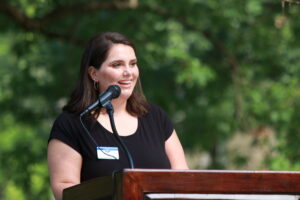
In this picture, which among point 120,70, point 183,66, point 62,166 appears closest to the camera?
point 62,166

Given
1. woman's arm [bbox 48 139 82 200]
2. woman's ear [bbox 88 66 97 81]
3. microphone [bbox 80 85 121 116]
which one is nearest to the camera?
microphone [bbox 80 85 121 116]

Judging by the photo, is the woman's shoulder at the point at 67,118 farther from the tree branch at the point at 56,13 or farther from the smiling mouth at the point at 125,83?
the tree branch at the point at 56,13

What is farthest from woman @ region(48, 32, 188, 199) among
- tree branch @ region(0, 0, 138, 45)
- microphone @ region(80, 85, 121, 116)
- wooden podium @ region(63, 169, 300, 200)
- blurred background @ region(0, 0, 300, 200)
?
tree branch @ region(0, 0, 138, 45)

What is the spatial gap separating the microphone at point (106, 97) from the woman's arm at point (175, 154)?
23.0 inches

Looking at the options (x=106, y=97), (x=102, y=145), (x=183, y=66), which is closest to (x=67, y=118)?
(x=102, y=145)

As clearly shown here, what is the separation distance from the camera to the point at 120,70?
4391 millimetres

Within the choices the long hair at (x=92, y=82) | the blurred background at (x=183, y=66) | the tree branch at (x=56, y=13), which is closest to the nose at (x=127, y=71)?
the long hair at (x=92, y=82)

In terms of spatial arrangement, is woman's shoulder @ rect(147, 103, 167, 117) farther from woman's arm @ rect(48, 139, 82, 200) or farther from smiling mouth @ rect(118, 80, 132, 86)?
woman's arm @ rect(48, 139, 82, 200)

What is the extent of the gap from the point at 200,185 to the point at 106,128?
3.85 feet

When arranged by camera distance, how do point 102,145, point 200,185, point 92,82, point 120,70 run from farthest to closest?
1. point 92,82
2. point 120,70
3. point 102,145
4. point 200,185

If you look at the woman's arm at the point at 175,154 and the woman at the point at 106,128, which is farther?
the woman's arm at the point at 175,154

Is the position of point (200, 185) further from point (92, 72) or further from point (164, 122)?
point (92, 72)

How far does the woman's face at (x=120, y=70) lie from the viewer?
436 centimetres

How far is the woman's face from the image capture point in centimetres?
436
